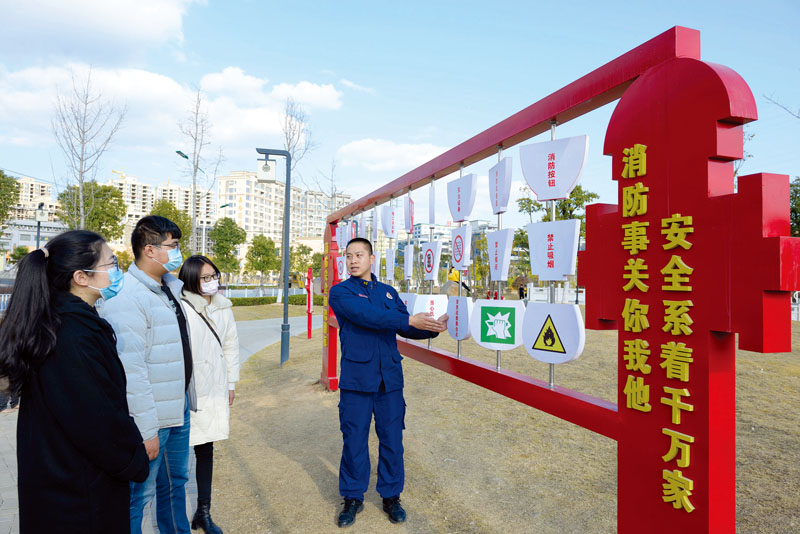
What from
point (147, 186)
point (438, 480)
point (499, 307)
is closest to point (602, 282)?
point (499, 307)

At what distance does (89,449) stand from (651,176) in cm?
223

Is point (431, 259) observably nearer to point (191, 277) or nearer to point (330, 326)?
point (191, 277)

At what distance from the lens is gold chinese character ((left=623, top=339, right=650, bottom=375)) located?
1.78 m

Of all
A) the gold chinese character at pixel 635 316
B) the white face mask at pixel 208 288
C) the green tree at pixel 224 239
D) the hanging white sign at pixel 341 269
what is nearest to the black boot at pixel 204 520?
the white face mask at pixel 208 288

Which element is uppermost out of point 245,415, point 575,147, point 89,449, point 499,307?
point 575,147

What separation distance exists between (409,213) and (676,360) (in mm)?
2887

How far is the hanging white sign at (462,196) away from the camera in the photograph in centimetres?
317

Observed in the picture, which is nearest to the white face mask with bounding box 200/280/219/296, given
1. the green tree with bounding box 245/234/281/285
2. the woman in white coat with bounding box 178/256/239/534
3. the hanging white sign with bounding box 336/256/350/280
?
the woman in white coat with bounding box 178/256/239/534

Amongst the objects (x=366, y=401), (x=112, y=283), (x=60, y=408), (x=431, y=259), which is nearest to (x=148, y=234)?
(x=112, y=283)

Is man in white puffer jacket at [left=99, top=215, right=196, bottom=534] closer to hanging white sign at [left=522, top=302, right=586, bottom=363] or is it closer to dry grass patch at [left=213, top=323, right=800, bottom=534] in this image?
dry grass patch at [left=213, top=323, right=800, bottom=534]

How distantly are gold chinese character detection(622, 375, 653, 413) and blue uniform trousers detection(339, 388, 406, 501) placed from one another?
1.59m

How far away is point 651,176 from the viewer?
69.9 inches

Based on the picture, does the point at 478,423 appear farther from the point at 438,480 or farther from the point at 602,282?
the point at 602,282

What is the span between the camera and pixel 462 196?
3.25 metres
